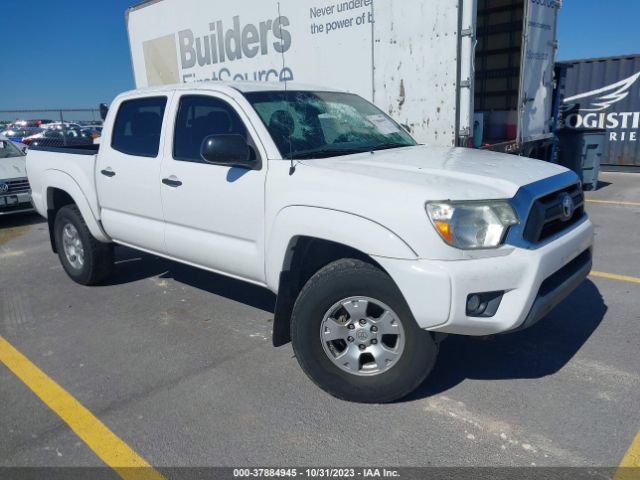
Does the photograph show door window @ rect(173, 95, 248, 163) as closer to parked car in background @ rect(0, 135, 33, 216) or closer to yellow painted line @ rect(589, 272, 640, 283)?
yellow painted line @ rect(589, 272, 640, 283)

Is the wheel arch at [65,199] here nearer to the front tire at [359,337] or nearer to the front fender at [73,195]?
the front fender at [73,195]

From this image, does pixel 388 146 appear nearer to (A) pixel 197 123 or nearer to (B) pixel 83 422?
(A) pixel 197 123

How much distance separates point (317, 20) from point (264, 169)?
4.96 m

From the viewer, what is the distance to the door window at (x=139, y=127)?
4.29m

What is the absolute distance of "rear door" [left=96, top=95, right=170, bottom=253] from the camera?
4234mm

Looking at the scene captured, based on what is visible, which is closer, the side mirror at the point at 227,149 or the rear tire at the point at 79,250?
the side mirror at the point at 227,149

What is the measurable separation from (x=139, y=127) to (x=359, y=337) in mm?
2800

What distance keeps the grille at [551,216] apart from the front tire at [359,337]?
79 cm

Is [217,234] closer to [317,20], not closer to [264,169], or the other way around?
[264,169]

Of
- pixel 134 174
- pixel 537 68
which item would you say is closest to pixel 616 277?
pixel 537 68

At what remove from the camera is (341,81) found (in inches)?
298

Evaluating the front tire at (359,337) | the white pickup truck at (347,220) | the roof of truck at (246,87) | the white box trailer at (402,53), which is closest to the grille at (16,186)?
the white box trailer at (402,53)

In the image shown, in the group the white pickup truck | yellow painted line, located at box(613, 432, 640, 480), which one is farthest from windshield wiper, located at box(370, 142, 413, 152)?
yellow painted line, located at box(613, 432, 640, 480)

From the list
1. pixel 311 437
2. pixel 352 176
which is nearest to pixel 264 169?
pixel 352 176
